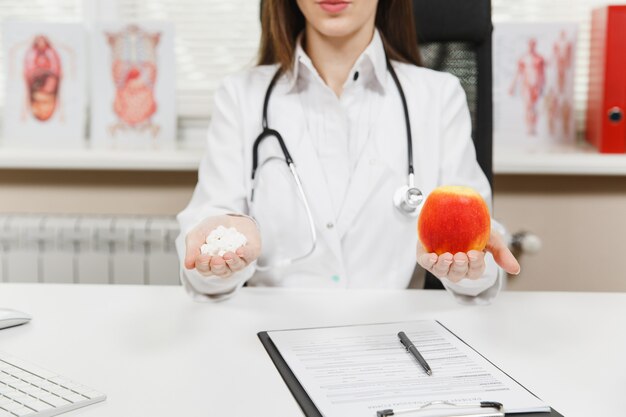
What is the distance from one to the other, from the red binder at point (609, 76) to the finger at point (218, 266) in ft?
3.75

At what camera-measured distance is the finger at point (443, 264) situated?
963 mm

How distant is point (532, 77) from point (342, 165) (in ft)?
2.48

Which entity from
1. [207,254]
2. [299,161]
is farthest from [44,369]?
[299,161]

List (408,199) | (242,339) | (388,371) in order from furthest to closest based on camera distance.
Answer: (408,199)
(242,339)
(388,371)

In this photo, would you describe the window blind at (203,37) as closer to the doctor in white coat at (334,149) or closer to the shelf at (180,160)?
the shelf at (180,160)

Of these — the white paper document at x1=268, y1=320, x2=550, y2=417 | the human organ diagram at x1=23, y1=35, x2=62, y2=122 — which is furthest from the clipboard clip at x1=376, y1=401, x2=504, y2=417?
the human organ diagram at x1=23, y1=35, x2=62, y2=122

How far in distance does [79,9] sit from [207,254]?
1.27 metres

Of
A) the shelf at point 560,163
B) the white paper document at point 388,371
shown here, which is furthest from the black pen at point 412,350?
the shelf at point 560,163

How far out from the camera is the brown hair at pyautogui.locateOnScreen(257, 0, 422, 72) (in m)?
1.44

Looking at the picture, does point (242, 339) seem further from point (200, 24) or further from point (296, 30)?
point (200, 24)

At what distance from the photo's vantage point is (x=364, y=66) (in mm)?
1426

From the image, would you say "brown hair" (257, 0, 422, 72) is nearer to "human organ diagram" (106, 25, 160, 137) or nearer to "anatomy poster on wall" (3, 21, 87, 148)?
"human organ diagram" (106, 25, 160, 137)

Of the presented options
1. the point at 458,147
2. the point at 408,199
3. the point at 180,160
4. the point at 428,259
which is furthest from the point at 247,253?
the point at 180,160

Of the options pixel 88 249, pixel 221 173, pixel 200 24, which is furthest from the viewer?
pixel 200 24
